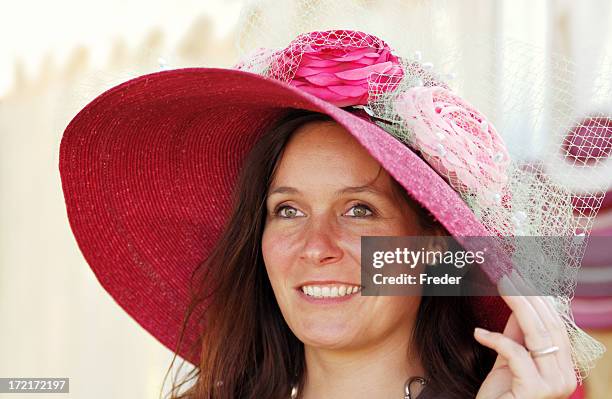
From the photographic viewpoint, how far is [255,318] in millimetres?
2008

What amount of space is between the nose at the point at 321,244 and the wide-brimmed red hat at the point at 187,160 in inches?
8.3

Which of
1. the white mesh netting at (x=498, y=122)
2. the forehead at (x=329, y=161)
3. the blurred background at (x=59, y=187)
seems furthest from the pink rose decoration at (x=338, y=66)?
the blurred background at (x=59, y=187)

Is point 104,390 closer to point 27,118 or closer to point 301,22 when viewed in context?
point 27,118

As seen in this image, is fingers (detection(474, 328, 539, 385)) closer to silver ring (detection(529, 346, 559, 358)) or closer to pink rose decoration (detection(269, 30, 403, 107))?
silver ring (detection(529, 346, 559, 358))

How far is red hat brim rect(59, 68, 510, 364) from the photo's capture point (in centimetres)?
154

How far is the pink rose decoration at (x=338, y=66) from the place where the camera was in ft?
5.44

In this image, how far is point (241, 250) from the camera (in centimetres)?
194

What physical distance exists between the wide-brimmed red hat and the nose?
21cm

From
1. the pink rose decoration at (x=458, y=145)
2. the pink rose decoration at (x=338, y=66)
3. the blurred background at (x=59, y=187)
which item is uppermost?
the pink rose decoration at (x=338, y=66)

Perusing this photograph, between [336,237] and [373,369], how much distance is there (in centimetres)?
27

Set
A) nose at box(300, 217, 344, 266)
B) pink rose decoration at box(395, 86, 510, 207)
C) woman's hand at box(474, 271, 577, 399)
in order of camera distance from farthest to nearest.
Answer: nose at box(300, 217, 344, 266) → pink rose decoration at box(395, 86, 510, 207) → woman's hand at box(474, 271, 577, 399)

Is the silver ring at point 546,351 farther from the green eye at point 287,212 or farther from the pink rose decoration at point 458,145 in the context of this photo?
the green eye at point 287,212

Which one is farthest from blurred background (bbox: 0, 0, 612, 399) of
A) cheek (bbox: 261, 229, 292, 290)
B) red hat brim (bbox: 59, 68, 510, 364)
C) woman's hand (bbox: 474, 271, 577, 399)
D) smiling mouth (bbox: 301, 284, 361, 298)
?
woman's hand (bbox: 474, 271, 577, 399)

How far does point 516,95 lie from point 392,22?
1.22 feet
